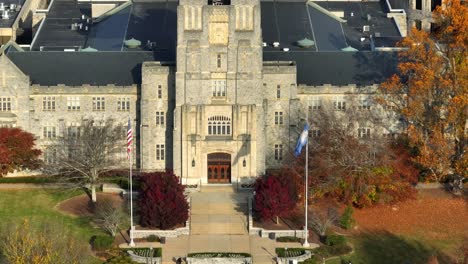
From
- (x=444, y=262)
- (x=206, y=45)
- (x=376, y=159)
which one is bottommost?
(x=444, y=262)

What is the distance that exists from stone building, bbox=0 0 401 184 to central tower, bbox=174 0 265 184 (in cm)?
10

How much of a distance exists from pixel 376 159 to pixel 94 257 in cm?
3138

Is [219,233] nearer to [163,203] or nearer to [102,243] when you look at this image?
[163,203]

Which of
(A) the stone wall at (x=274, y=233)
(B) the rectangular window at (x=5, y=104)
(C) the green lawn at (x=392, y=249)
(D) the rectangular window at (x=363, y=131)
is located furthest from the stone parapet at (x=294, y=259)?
(B) the rectangular window at (x=5, y=104)

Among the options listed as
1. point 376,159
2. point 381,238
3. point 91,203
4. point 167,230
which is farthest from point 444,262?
point 91,203

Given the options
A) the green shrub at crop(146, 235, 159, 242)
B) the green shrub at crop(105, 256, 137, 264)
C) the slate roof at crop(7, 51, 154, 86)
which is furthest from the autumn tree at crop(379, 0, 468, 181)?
the green shrub at crop(105, 256, 137, 264)

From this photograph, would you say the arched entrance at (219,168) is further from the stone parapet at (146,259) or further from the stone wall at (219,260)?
the stone parapet at (146,259)

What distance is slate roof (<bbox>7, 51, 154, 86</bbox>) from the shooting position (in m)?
160

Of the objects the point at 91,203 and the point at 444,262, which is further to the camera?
the point at 91,203

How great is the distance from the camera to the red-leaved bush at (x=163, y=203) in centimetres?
14050

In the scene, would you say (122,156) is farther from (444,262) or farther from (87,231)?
(444,262)

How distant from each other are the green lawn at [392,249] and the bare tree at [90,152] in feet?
91.4

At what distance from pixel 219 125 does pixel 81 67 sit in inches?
711

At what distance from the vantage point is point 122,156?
157 meters
